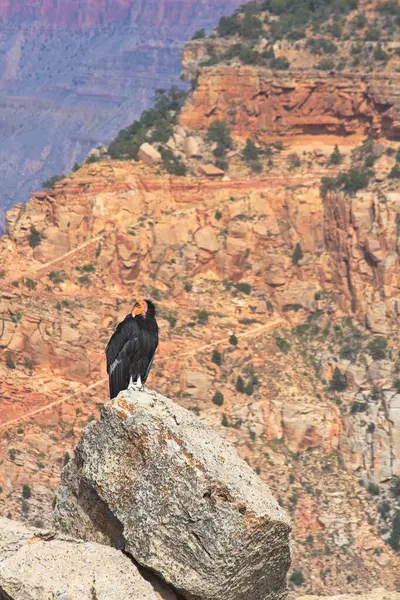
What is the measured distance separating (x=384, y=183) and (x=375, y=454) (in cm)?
1642

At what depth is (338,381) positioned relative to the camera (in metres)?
92.7

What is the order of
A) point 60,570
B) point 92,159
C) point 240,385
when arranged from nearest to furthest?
point 60,570
point 240,385
point 92,159

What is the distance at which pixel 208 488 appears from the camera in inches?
1056

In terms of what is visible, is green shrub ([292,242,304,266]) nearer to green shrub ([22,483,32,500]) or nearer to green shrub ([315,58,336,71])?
green shrub ([315,58,336,71])

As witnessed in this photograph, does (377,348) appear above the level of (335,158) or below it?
below

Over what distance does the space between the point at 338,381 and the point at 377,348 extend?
265 cm

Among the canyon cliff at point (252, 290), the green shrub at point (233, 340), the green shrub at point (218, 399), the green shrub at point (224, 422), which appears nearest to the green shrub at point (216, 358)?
the canyon cliff at point (252, 290)

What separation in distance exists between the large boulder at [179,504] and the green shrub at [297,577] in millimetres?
48845

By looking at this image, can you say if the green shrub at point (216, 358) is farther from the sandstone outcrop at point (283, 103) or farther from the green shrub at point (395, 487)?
the sandstone outcrop at point (283, 103)

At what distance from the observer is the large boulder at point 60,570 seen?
2539 cm

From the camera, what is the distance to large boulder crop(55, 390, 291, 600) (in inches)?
1052

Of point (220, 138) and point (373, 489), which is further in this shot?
point (220, 138)

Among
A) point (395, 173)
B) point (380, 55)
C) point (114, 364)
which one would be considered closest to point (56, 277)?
point (395, 173)

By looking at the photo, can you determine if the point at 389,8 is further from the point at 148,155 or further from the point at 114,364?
the point at 114,364
